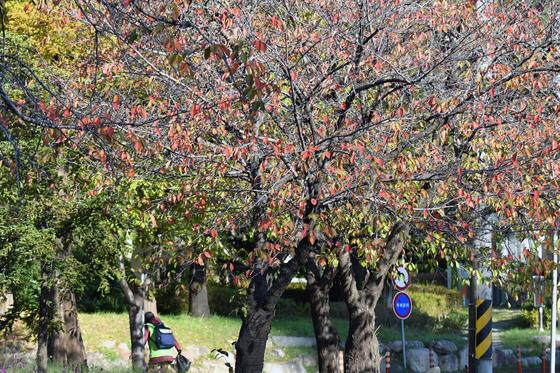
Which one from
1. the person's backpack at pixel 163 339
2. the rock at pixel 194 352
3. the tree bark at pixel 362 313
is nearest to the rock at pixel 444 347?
the rock at pixel 194 352

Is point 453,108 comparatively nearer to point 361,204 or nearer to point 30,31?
point 361,204

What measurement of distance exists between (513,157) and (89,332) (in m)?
15.6

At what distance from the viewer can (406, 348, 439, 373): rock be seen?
1025 inches

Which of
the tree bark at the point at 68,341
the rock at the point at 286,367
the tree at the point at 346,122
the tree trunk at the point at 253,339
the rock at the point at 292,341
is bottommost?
the rock at the point at 286,367

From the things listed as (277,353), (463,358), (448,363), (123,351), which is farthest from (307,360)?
(463,358)

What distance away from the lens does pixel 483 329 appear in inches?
558

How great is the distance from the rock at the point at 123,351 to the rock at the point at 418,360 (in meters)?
7.51

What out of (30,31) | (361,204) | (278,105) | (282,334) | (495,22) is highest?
(30,31)

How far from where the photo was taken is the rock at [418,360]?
26.0 m

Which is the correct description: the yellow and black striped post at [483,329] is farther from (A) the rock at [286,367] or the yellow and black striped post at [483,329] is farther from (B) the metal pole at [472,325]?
(A) the rock at [286,367]

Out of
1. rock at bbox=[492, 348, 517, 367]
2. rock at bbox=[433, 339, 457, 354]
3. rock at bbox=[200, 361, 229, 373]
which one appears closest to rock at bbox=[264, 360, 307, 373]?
rock at bbox=[200, 361, 229, 373]

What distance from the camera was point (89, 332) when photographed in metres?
24.0

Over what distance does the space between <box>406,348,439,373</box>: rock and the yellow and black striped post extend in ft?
39.4

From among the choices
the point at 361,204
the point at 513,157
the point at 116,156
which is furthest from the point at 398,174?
the point at 116,156
